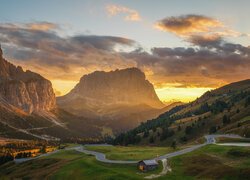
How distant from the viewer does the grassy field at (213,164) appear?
105 m

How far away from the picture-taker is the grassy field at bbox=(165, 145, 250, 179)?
4132 inches

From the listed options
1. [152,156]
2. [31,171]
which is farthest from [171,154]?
[31,171]

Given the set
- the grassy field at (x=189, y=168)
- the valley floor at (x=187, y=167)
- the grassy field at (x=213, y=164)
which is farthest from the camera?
the valley floor at (x=187, y=167)

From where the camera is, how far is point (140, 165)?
127 meters

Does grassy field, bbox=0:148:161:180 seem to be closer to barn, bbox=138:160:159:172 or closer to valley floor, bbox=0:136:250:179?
valley floor, bbox=0:136:250:179

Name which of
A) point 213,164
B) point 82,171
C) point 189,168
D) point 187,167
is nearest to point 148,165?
point 187,167

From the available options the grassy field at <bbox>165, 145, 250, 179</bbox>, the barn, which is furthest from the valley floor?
the barn

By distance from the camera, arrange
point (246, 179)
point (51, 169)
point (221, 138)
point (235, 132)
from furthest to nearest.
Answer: point (235, 132) < point (221, 138) < point (51, 169) < point (246, 179)

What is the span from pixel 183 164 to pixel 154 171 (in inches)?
473

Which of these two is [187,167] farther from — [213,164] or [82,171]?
[82,171]

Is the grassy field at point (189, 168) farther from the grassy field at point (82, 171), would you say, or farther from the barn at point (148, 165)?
the barn at point (148, 165)

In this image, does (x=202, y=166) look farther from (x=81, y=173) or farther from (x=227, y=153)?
Result: (x=81, y=173)

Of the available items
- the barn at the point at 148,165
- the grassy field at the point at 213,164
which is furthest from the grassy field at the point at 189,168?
the barn at the point at 148,165

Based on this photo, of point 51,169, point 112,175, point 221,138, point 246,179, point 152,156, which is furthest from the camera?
point 221,138
